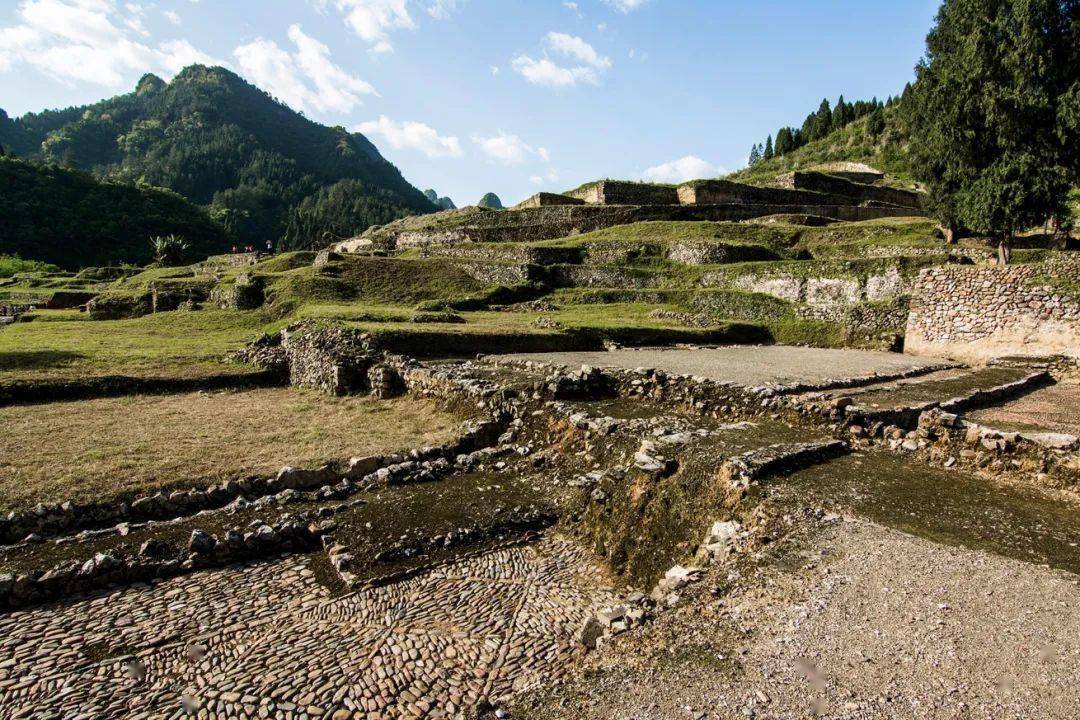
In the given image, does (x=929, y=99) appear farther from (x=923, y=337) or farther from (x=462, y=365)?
(x=462, y=365)

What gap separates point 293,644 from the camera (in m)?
5.58

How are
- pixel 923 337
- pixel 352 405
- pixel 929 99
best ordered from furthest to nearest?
pixel 929 99
pixel 923 337
pixel 352 405

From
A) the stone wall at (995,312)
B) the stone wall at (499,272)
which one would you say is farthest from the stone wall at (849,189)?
the stone wall at (995,312)

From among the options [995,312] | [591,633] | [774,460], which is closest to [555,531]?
[591,633]

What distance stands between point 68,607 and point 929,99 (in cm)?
3054

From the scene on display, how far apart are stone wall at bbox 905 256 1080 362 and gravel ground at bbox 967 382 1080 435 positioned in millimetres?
3669

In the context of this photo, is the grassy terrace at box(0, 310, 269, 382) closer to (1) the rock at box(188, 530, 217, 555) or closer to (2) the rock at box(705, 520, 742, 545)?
(1) the rock at box(188, 530, 217, 555)

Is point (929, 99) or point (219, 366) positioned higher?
point (929, 99)

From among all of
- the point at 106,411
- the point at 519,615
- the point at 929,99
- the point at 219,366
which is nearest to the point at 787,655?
the point at 519,615

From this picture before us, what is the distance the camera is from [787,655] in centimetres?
416

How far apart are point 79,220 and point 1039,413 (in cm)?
8944

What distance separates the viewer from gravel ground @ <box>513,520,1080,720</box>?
364 centimetres

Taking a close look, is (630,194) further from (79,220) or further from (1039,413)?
(79,220)

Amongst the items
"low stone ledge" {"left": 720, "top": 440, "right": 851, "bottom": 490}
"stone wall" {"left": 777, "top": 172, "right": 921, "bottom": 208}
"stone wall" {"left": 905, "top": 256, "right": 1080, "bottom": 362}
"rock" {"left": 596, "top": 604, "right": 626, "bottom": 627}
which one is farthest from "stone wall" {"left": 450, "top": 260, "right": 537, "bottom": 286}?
"stone wall" {"left": 777, "top": 172, "right": 921, "bottom": 208}
